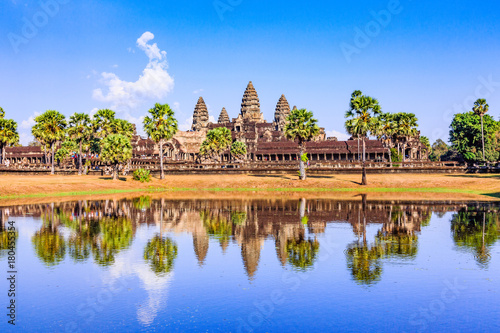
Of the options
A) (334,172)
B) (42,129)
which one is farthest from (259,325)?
(42,129)

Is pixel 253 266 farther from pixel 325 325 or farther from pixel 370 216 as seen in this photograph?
pixel 370 216

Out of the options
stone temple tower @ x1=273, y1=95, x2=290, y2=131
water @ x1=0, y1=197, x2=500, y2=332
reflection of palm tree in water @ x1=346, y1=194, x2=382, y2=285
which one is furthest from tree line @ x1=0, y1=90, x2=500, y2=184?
stone temple tower @ x1=273, y1=95, x2=290, y2=131

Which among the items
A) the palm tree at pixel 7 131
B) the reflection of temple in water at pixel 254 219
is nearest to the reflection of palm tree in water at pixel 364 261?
the reflection of temple in water at pixel 254 219

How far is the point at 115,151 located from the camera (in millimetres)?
75250

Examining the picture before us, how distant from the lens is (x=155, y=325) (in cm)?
1441

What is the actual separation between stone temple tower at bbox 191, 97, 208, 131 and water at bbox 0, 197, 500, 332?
146324 mm

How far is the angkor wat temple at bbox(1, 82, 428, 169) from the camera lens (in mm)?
117625

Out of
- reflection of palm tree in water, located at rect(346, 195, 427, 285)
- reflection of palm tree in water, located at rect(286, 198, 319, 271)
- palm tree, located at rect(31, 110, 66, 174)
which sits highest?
palm tree, located at rect(31, 110, 66, 174)

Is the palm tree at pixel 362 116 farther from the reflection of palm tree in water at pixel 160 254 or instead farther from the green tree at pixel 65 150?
the green tree at pixel 65 150

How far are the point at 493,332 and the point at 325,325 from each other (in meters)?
4.87

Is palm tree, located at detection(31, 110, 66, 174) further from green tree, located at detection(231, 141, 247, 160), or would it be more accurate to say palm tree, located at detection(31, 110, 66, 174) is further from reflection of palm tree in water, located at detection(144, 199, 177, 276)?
reflection of palm tree in water, located at detection(144, 199, 177, 276)

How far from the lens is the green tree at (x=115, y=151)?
2955 inches

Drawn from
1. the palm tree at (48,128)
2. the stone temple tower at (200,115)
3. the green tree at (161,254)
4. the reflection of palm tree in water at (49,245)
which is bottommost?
the green tree at (161,254)

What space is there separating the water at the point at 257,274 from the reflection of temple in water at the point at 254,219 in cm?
20
